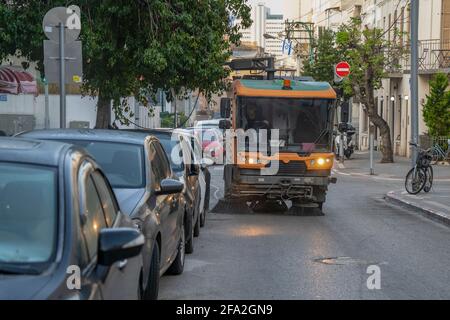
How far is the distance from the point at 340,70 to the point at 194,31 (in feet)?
54.0

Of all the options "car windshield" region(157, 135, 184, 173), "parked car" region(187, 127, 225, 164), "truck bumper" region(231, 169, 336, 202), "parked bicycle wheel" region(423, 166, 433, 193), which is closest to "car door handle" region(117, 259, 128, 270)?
"car windshield" region(157, 135, 184, 173)

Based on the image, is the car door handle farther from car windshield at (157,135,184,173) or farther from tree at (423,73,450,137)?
tree at (423,73,450,137)

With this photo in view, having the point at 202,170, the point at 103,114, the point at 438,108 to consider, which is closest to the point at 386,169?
the point at 438,108

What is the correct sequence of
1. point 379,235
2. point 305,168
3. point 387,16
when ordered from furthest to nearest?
point 387,16, point 305,168, point 379,235

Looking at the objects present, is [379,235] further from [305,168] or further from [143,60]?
[143,60]

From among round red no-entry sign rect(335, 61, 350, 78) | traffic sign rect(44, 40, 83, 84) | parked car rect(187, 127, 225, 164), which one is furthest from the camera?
round red no-entry sign rect(335, 61, 350, 78)

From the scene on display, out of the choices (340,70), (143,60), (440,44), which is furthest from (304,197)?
Result: (440,44)

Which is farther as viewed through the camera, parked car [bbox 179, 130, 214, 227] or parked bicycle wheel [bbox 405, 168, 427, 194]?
parked bicycle wheel [bbox 405, 168, 427, 194]

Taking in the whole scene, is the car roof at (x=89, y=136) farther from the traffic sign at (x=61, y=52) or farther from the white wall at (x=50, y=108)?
the white wall at (x=50, y=108)

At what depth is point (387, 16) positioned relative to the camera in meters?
46.5

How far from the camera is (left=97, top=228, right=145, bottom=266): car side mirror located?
14.9ft

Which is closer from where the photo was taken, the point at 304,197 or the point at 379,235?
the point at 379,235

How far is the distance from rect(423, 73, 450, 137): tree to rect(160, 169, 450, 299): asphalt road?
54.7ft
